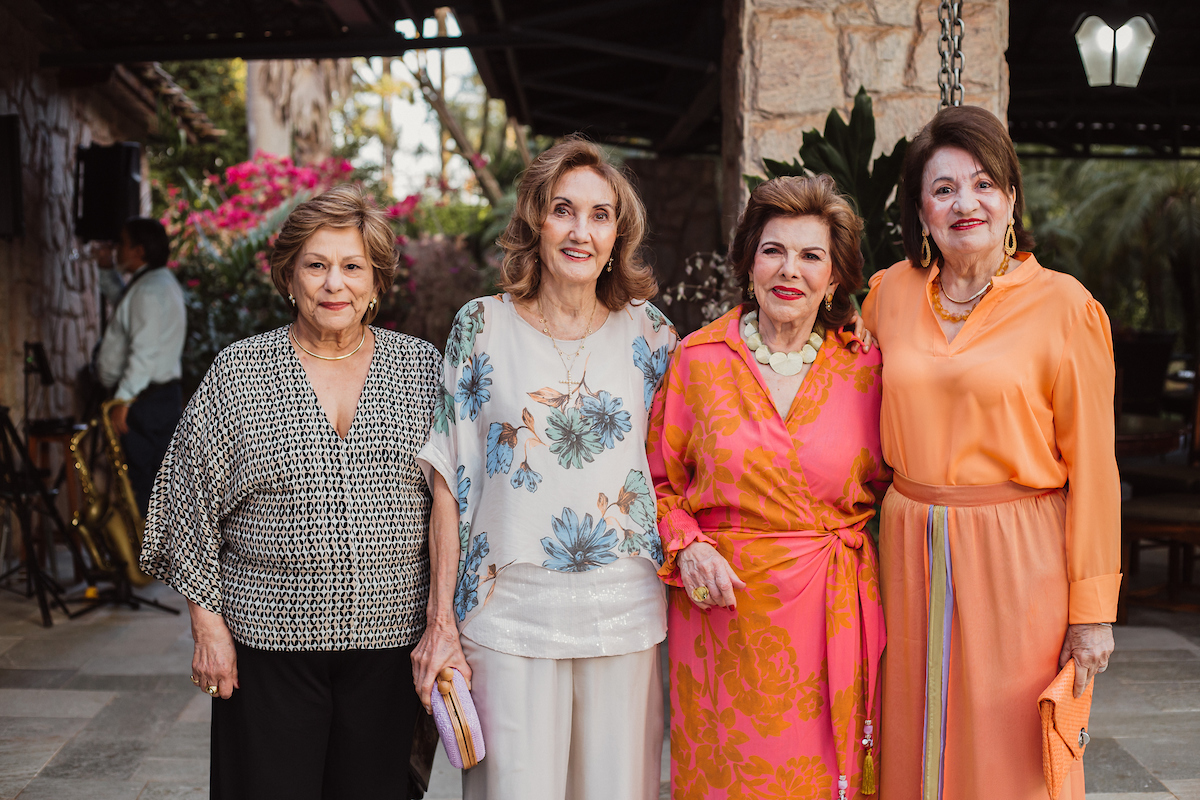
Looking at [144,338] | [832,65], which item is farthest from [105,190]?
[832,65]

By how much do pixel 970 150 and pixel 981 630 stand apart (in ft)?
3.21

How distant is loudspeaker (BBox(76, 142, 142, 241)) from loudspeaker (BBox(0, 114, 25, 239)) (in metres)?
0.88

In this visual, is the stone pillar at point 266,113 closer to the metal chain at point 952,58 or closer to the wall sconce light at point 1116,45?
the wall sconce light at point 1116,45

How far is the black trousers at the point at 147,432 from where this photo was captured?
16.5 ft

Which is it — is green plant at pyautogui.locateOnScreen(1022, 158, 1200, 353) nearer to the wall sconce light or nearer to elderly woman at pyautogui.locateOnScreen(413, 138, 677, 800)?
the wall sconce light

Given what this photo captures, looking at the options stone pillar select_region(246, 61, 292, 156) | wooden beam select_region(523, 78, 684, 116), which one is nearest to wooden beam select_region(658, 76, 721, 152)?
wooden beam select_region(523, 78, 684, 116)

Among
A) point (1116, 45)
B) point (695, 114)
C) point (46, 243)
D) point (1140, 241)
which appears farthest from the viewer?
point (1140, 241)

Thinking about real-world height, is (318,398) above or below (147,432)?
above

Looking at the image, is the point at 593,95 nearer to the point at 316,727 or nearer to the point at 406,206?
the point at 406,206

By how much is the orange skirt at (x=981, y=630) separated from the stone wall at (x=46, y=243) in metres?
5.49

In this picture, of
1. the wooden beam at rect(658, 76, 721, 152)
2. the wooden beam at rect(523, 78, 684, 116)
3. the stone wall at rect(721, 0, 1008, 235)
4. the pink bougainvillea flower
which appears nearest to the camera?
the stone wall at rect(721, 0, 1008, 235)

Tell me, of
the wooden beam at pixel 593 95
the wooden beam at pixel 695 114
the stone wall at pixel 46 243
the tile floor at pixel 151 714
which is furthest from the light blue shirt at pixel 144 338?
the wooden beam at pixel 695 114

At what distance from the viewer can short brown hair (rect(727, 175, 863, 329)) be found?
202 centimetres

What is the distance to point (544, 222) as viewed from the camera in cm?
204
